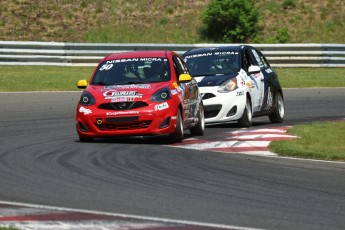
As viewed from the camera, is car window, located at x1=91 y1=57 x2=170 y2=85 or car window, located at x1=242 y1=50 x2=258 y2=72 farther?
car window, located at x1=242 y1=50 x2=258 y2=72

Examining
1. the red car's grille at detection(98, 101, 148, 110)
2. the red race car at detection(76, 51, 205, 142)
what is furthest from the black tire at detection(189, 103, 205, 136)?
the red car's grille at detection(98, 101, 148, 110)

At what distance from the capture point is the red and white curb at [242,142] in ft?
50.2

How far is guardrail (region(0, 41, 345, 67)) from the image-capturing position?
35.2 meters

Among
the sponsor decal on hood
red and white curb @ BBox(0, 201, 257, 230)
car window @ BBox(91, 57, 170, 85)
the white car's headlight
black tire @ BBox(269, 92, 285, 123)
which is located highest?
red and white curb @ BBox(0, 201, 257, 230)

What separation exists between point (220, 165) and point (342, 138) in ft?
12.2

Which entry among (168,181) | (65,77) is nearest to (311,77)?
(65,77)

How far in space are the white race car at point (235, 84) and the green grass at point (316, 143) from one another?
116 cm

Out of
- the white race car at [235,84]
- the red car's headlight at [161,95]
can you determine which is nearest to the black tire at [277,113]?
the white race car at [235,84]

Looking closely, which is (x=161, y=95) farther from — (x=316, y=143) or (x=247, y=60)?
(x=247, y=60)

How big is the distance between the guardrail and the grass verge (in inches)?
10.3

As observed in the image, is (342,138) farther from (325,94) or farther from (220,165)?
(325,94)

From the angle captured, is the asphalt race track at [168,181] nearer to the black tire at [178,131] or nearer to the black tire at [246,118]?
the black tire at [178,131]

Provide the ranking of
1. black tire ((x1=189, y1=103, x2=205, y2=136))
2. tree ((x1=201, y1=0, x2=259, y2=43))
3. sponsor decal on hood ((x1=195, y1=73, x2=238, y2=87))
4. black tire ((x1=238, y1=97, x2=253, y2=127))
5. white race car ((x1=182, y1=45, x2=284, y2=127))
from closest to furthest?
black tire ((x1=189, y1=103, x2=205, y2=136)) → white race car ((x1=182, y1=45, x2=284, y2=127)) → sponsor decal on hood ((x1=195, y1=73, x2=238, y2=87)) → black tire ((x1=238, y1=97, x2=253, y2=127)) → tree ((x1=201, y1=0, x2=259, y2=43))

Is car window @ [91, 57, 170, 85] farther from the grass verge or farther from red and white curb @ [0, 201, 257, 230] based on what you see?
the grass verge
